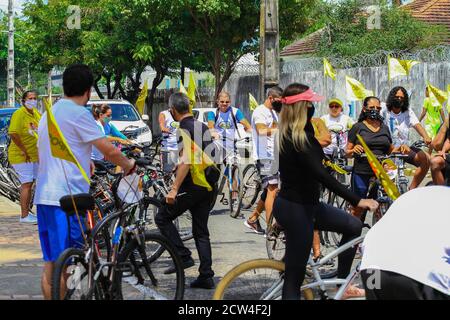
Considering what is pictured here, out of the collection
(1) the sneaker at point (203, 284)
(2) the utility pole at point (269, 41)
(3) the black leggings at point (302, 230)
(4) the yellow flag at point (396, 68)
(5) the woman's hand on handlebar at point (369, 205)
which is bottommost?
(1) the sneaker at point (203, 284)

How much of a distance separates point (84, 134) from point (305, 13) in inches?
952

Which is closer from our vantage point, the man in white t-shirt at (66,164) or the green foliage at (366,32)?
the man in white t-shirt at (66,164)

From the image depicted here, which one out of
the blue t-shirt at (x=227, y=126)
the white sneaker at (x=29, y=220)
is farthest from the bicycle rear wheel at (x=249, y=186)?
the white sneaker at (x=29, y=220)

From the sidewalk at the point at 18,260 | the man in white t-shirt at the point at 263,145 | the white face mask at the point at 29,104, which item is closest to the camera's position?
the sidewalk at the point at 18,260

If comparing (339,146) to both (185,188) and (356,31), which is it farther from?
(356,31)

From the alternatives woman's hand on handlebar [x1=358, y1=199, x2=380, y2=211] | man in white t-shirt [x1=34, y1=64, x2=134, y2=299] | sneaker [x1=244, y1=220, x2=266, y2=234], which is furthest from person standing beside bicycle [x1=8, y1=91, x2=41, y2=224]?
woman's hand on handlebar [x1=358, y1=199, x2=380, y2=211]

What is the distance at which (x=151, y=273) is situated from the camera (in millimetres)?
6418

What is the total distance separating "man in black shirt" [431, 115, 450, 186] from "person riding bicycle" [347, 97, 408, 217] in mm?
623

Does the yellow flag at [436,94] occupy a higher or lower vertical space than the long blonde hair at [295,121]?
lower

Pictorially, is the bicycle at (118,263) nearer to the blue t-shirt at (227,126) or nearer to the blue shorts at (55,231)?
the blue shorts at (55,231)

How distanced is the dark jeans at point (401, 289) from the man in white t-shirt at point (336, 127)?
7634 millimetres

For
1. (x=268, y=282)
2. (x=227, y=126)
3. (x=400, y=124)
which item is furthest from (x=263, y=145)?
(x=268, y=282)

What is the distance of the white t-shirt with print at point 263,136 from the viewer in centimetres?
1016
